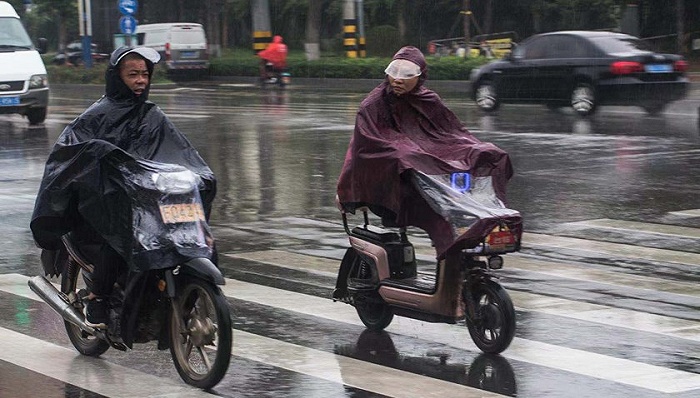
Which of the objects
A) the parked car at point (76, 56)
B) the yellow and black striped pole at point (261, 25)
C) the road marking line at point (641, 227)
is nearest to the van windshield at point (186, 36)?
the yellow and black striped pole at point (261, 25)

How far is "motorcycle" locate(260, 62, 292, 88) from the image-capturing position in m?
38.3

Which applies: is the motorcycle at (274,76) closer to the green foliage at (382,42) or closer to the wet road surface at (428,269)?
the green foliage at (382,42)

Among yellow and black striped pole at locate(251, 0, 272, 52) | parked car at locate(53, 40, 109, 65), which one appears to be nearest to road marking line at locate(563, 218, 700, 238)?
yellow and black striped pole at locate(251, 0, 272, 52)

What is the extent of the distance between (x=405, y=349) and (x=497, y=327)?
0.56m

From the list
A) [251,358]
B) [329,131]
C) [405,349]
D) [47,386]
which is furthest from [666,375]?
[329,131]

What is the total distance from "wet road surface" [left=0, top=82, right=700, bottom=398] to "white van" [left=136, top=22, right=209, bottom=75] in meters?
27.2

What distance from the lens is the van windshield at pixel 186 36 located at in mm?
45531

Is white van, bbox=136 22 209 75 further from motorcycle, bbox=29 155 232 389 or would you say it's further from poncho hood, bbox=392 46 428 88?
motorcycle, bbox=29 155 232 389

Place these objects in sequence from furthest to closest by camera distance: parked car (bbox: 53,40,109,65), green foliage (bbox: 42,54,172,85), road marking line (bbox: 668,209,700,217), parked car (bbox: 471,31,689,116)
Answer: parked car (bbox: 53,40,109,65), green foliage (bbox: 42,54,172,85), parked car (bbox: 471,31,689,116), road marking line (bbox: 668,209,700,217)

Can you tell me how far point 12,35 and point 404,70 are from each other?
18.0 meters

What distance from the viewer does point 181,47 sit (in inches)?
1796

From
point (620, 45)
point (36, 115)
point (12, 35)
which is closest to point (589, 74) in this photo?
point (620, 45)

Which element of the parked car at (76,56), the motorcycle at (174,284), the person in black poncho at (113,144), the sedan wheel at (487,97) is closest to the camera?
the motorcycle at (174,284)

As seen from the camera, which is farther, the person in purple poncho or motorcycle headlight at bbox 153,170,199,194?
the person in purple poncho
